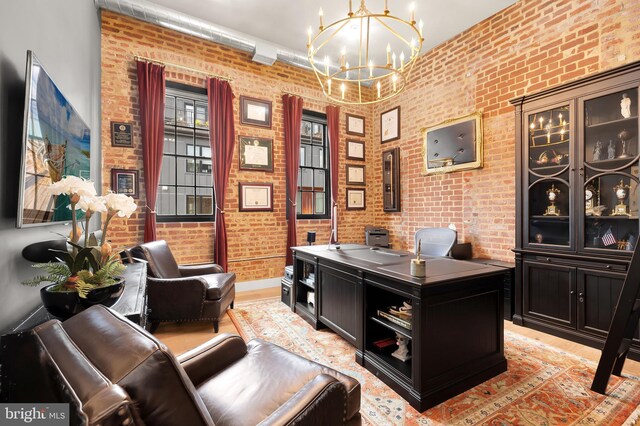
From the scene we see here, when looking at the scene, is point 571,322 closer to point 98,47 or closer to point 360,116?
point 360,116

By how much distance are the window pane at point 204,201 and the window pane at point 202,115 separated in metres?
1.00

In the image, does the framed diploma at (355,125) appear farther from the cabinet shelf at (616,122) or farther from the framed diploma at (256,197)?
the cabinet shelf at (616,122)

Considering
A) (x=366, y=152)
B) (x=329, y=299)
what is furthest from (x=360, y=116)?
(x=329, y=299)

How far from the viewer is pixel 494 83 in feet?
12.2

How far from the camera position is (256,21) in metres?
3.85

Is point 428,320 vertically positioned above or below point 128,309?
below

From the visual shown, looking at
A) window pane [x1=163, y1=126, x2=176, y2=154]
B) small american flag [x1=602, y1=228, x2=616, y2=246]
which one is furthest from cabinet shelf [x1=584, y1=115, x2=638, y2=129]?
window pane [x1=163, y1=126, x2=176, y2=154]

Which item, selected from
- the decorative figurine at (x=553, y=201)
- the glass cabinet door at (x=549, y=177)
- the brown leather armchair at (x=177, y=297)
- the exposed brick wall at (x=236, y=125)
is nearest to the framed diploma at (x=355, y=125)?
the exposed brick wall at (x=236, y=125)

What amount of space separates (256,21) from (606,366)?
194 inches

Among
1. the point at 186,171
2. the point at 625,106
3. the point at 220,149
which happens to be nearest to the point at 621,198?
the point at 625,106

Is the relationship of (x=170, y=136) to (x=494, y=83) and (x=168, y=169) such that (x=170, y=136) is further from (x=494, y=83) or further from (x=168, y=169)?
(x=494, y=83)

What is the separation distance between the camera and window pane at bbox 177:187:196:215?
431cm

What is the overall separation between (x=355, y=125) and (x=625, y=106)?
12.1ft

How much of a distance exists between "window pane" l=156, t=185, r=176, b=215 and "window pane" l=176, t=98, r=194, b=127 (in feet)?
3.24
